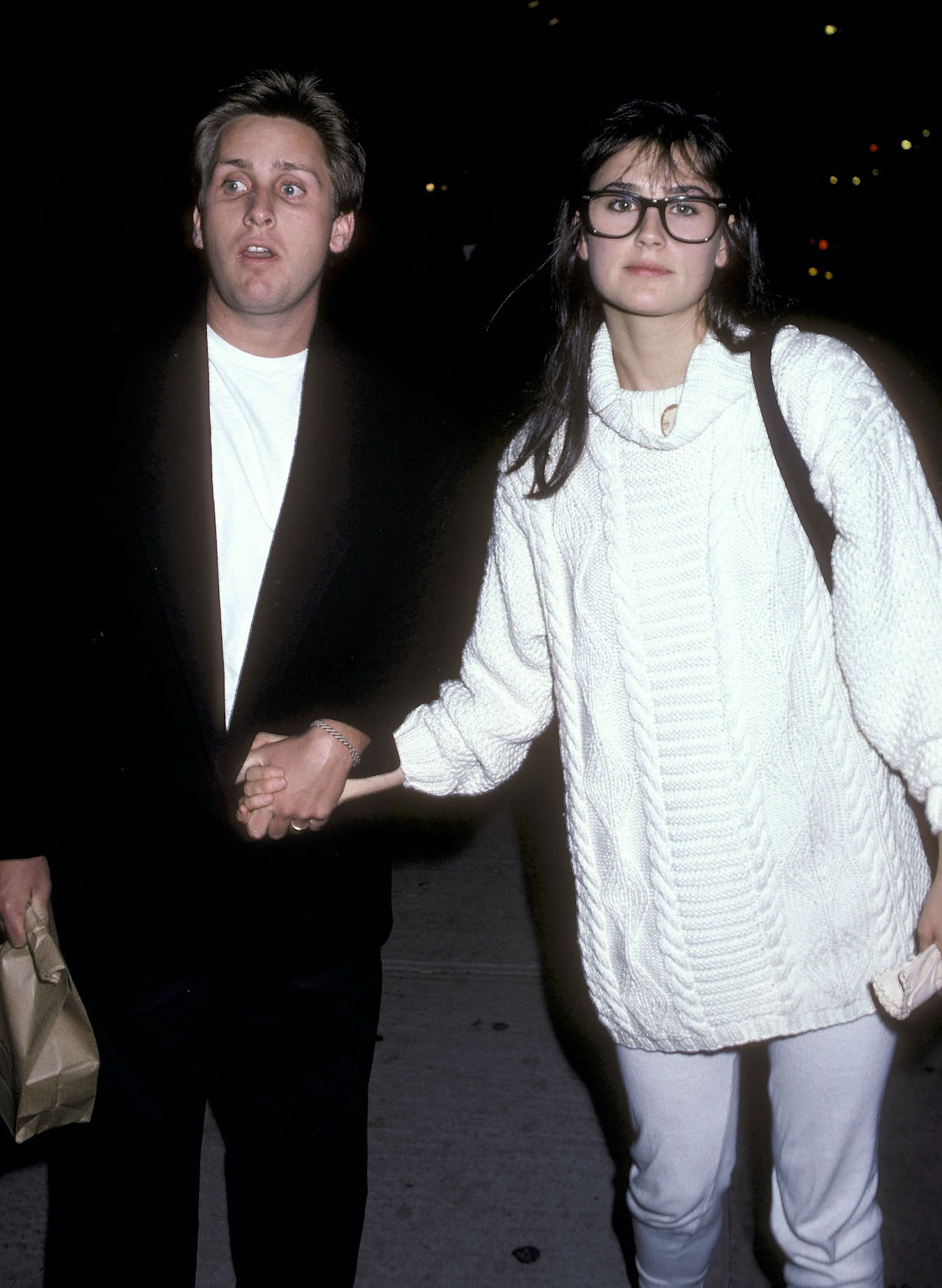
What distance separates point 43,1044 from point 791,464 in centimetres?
159

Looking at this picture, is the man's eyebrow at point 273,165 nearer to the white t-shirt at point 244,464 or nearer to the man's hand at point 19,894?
the white t-shirt at point 244,464

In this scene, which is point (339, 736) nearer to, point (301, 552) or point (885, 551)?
point (301, 552)

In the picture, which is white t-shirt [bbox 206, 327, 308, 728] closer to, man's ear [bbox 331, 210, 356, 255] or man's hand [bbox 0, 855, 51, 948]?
man's ear [bbox 331, 210, 356, 255]

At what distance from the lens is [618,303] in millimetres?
1747

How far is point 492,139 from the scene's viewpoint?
24.1 ft

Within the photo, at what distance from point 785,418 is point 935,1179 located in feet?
7.04

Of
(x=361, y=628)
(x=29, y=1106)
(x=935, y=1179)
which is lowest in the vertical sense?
(x=935, y=1179)

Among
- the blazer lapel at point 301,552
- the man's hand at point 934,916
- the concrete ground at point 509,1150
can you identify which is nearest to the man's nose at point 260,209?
the blazer lapel at point 301,552

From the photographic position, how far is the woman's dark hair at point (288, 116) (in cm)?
216

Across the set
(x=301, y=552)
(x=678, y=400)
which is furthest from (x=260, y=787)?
(x=678, y=400)

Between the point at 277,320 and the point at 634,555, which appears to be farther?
the point at 277,320

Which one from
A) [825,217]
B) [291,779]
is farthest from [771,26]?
[291,779]

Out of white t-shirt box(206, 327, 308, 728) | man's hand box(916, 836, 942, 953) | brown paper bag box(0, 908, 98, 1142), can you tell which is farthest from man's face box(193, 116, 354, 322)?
man's hand box(916, 836, 942, 953)

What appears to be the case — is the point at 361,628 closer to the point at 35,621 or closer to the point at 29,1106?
the point at 35,621
